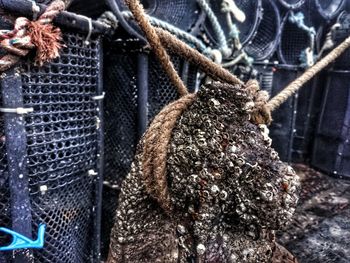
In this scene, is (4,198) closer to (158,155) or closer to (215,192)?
(158,155)

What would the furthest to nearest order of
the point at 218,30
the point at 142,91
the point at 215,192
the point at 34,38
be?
the point at 218,30, the point at 142,91, the point at 34,38, the point at 215,192

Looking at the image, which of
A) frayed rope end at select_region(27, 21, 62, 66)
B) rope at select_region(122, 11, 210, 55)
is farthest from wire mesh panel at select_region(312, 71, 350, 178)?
frayed rope end at select_region(27, 21, 62, 66)

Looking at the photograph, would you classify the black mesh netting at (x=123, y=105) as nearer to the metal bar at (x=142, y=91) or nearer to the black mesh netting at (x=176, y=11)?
the metal bar at (x=142, y=91)

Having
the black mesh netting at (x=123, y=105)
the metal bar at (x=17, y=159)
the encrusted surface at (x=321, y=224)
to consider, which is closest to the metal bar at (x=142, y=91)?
the black mesh netting at (x=123, y=105)

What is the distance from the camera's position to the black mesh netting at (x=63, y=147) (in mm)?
1204

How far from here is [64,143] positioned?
134 cm

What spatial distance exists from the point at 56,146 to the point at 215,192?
2.43 feet

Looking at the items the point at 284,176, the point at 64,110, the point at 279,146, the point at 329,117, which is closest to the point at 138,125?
the point at 64,110

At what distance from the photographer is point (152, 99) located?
1.94m

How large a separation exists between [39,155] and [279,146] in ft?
9.19

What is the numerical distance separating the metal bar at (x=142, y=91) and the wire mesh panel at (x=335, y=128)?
2.58 metres

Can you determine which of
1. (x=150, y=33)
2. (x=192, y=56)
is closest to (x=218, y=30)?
(x=192, y=56)

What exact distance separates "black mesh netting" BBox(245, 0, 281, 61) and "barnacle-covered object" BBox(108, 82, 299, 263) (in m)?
2.31

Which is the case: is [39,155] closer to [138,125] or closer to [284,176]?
[138,125]
